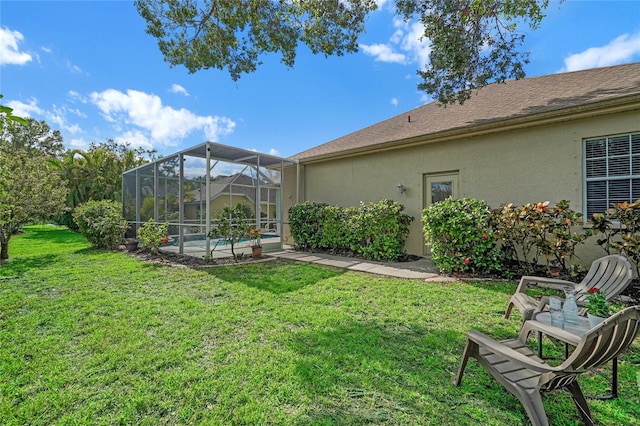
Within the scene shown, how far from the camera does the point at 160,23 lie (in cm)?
657

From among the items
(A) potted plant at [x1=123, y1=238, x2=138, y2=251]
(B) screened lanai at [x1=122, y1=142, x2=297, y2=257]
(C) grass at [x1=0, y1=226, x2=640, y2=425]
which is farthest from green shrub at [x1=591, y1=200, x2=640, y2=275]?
(A) potted plant at [x1=123, y1=238, x2=138, y2=251]

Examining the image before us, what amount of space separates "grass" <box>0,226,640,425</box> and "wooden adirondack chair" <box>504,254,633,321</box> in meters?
0.45

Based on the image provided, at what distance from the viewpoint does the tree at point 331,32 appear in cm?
618

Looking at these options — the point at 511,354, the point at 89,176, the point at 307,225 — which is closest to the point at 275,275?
the point at 307,225

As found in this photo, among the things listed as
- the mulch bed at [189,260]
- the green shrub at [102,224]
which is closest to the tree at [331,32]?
the mulch bed at [189,260]

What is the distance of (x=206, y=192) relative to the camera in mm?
8211

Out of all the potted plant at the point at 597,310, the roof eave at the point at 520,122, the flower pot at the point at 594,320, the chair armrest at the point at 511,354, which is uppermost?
the roof eave at the point at 520,122

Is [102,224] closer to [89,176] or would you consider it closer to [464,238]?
[89,176]

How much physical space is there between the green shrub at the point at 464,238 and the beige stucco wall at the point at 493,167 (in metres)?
1.36

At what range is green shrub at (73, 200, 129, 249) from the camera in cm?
1068

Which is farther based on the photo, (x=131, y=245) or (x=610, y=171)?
(x=131, y=245)

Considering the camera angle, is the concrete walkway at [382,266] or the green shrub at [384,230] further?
the green shrub at [384,230]

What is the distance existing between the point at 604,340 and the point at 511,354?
20.8 inches

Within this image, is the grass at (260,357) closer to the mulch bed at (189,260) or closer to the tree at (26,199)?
the mulch bed at (189,260)
